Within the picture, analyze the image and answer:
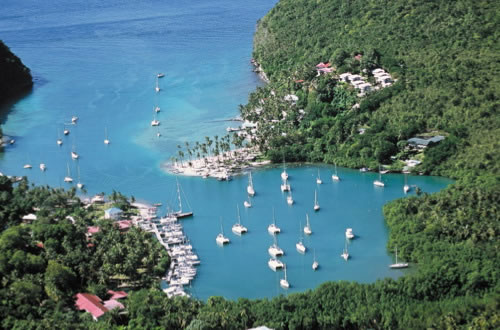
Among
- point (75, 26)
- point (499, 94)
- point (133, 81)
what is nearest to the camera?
point (499, 94)

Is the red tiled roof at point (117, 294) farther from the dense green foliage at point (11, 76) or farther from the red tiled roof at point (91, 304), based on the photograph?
the dense green foliage at point (11, 76)

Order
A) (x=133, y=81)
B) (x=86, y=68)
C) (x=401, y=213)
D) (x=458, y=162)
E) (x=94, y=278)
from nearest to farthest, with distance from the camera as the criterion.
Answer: (x=94, y=278) → (x=401, y=213) → (x=458, y=162) → (x=133, y=81) → (x=86, y=68)

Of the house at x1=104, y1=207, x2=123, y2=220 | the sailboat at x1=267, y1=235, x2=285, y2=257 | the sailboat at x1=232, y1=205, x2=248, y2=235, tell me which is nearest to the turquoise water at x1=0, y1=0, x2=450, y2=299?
the sailboat at x1=267, y1=235, x2=285, y2=257

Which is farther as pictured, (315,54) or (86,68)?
(86,68)

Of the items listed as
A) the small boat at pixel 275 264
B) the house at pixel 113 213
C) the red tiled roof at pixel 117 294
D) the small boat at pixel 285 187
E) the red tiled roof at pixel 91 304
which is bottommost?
the small boat at pixel 275 264

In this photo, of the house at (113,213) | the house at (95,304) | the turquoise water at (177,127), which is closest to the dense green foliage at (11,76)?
the turquoise water at (177,127)

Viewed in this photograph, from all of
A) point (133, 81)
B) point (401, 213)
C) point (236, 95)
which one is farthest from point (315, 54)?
point (401, 213)

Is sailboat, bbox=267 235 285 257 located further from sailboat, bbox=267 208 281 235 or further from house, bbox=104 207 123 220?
house, bbox=104 207 123 220

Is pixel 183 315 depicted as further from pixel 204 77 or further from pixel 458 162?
pixel 204 77
